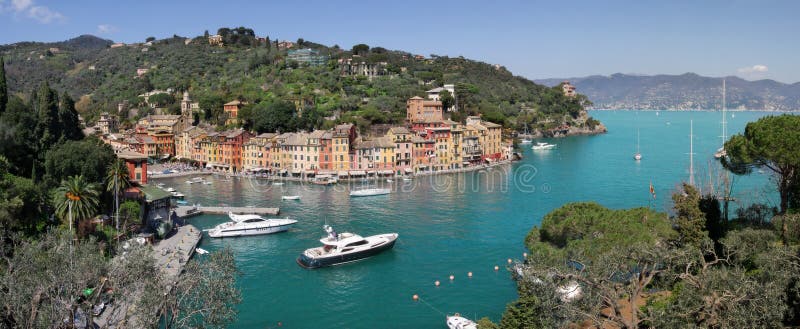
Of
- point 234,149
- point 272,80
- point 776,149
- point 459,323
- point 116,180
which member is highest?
point 272,80

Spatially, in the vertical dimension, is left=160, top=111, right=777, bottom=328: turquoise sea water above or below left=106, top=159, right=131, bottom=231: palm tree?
below

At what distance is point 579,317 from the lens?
12664mm

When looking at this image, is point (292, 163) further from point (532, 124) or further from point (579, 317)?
point (532, 124)

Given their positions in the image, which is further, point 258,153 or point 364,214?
point 258,153

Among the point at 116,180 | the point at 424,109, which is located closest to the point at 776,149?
the point at 116,180

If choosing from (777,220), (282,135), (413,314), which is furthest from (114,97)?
(777,220)

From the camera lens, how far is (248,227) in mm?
29812

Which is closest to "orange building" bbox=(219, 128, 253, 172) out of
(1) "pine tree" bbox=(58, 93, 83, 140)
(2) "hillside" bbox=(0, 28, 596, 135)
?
(2) "hillside" bbox=(0, 28, 596, 135)

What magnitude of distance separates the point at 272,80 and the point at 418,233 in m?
55.1

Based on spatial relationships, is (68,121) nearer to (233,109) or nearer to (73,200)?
(73,200)

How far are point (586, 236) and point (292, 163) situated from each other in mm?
36916

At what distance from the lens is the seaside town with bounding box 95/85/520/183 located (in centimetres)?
5178

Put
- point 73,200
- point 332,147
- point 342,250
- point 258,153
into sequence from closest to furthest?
point 73,200 → point 342,250 → point 332,147 → point 258,153

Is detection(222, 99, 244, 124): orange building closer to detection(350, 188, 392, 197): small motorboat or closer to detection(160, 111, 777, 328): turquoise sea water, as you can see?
detection(160, 111, 777, 328): turquoise sea water
